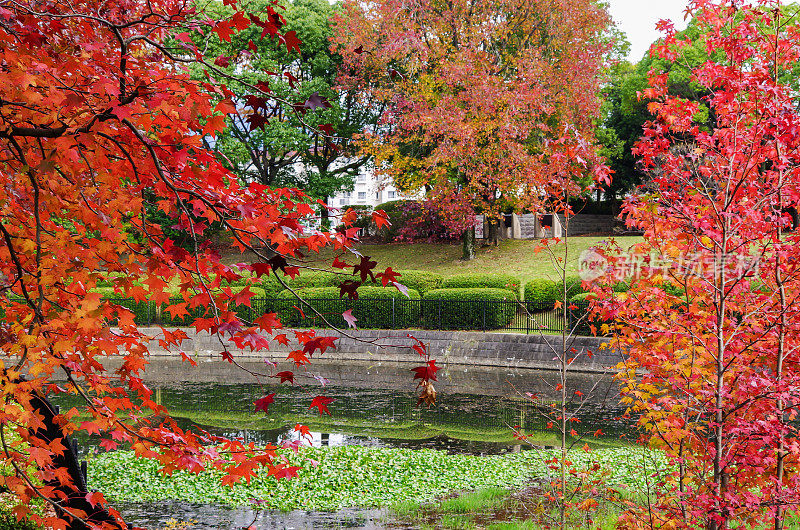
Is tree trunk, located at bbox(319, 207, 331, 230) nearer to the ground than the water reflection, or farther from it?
farther from it

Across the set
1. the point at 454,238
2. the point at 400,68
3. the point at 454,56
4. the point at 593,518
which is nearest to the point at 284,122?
the point at 400,68

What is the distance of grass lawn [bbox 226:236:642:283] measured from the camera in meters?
26.5

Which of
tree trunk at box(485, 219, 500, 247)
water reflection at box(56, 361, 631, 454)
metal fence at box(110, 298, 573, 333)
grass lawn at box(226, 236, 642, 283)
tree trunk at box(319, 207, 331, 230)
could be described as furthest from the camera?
tree trunk at box(485, 219, 500, 247)

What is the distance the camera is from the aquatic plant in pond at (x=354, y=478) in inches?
302

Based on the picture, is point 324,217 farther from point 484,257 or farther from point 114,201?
point 484,257

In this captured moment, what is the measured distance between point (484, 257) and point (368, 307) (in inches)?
361

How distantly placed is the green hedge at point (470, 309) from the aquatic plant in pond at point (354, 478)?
9.91 meters

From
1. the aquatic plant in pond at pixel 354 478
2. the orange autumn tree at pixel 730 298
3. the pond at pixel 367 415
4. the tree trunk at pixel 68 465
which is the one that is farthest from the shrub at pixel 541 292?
the tree trunk at pixel 68 465

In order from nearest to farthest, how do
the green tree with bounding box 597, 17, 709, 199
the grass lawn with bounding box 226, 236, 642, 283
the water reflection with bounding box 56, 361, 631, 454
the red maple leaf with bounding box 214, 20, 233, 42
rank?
the red maple leaf with bounding box 214, 20, 233, 42 → the water reflection with bounding box 56, 361, 631, 454 → the grass lawn with bounding box 226, 236, 642, 283 → the green tree with bounding box 597, 17, 709, 199

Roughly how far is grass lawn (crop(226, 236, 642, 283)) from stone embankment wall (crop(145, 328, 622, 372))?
6.13m

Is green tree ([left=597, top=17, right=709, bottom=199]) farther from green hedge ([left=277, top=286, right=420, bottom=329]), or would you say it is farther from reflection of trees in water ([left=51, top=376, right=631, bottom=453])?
reflection of trees in water ([left=51, top=376, right=631, bottom=453])

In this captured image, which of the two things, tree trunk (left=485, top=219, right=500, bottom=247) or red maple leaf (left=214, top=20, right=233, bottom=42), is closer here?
red maple leaf (left=214, top=20, right=233, bottom=42)

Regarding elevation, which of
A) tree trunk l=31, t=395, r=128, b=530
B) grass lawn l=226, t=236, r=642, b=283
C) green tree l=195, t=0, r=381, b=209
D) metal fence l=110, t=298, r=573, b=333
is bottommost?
metal fence l=110, t=298, r=573, b=333

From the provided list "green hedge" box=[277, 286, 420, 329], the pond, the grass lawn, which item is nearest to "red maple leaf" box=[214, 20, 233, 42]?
the pond
